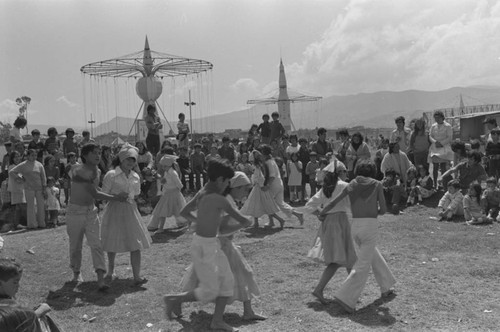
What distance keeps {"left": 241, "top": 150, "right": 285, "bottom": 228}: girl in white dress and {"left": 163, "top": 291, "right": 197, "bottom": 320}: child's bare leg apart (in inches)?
200

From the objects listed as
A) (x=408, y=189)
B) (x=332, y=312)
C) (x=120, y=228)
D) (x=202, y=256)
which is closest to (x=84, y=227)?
(x=120, y=228)

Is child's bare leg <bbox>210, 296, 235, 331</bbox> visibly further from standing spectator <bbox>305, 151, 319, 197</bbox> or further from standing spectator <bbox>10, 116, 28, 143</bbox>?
standing spectator <bbox>10, 116, 28, 143</bbox>

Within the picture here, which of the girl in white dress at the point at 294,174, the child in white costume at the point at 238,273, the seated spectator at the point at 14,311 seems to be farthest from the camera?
the girl in white dress at the point at 294,174

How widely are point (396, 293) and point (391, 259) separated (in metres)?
1.70

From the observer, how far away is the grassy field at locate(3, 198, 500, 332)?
5383 mm

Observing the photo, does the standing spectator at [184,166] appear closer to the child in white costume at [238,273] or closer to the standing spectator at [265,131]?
the standing spectator at [265,131]

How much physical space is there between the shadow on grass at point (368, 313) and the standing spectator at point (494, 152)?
7.73 metres

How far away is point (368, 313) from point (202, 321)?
5.79ft

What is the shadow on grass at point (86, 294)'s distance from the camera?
6.36 meters

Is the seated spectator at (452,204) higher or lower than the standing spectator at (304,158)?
lower

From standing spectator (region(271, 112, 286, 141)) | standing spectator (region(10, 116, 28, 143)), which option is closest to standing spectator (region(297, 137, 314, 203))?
standing spectator (region(271, 112, 286, 141))

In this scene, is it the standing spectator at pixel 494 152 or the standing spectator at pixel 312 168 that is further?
the standing spectator at pixel 312 168

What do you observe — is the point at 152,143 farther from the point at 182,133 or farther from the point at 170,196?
the point at 170,196

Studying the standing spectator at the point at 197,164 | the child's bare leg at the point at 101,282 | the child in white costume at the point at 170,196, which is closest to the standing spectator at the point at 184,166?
the standing spectator at the point at 197,164
